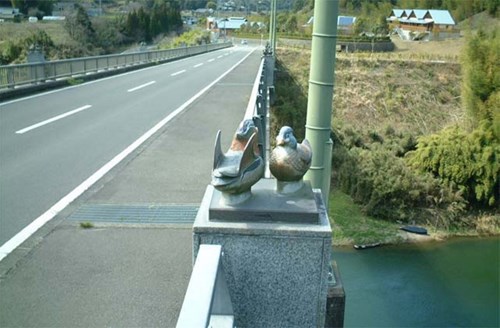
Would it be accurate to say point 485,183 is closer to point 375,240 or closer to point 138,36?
point 375,240

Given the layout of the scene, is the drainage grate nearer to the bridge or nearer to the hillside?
the bridge

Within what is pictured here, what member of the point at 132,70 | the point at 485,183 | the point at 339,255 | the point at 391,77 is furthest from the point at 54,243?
the point at 391,77

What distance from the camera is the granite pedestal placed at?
274 cm

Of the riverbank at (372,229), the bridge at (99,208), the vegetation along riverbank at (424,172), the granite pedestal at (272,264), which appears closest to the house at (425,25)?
the vegetation along riverbank at (424,172)


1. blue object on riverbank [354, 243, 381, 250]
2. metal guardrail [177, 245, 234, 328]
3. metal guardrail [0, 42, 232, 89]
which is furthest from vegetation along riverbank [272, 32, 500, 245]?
metal guardrail [177, 245, 234, 328]

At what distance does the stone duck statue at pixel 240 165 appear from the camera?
2830 mm

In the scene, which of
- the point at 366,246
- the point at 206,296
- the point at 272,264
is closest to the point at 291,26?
the point at 366,246

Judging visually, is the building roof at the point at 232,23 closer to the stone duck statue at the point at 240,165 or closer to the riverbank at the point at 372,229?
the riverbank at the point at 372,229

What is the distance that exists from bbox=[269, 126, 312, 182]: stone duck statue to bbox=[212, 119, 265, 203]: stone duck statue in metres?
0.10

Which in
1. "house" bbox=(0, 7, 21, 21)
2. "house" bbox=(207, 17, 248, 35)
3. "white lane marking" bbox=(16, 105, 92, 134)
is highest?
"house" bbox=(207, 17, 248, 35)

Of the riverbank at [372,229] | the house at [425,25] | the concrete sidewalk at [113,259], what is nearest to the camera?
the concrete sidewalk at [113,259]

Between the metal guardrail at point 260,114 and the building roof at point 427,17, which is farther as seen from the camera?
the building roof at point 427,17

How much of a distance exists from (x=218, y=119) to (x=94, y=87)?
8.35m

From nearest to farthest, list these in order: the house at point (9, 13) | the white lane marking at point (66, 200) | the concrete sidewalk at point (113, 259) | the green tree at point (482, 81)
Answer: the concrete sidewalk at point (113, 259) < the white lane marking at point (66, 200) < the green tree at point (482, 81) < the house at point (9, 13)
